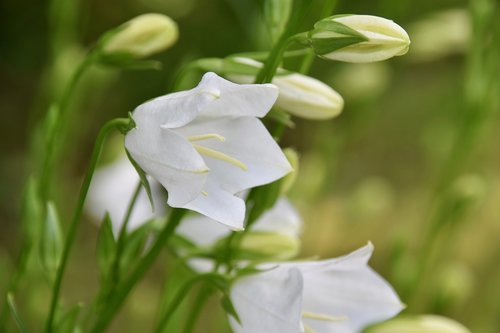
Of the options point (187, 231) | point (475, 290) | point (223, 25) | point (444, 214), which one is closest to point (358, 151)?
point (223, 25)

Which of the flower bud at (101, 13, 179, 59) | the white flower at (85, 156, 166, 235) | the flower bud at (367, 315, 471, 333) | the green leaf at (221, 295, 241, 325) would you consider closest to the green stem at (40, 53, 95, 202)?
the flower bud at (101, 13, 179, 59)

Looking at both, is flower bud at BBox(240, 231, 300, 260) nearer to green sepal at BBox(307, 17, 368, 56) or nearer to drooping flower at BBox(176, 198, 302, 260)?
drooping flower at BBox(176, 198, 302, 260)

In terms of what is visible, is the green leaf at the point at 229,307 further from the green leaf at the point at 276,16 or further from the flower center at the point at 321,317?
the green leaf at the point at 276,16

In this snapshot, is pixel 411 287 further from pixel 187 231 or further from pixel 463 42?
pixel 463 42

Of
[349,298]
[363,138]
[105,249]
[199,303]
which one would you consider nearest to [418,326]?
[349,298]

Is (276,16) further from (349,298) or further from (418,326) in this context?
(418,326)
